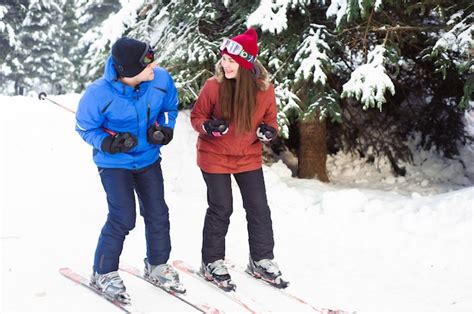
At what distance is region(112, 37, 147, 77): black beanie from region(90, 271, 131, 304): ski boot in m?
1.44

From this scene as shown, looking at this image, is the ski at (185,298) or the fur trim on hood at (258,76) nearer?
the ski at (185,298)

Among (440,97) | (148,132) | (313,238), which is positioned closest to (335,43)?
(313,238)

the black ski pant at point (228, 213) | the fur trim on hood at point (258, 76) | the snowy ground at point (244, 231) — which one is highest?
the fur trim on hood at point (258, 76)

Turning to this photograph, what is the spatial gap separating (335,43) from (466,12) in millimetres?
1574

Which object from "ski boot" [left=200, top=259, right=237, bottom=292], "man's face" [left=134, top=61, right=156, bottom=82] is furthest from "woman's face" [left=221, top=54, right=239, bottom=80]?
"ski boot" [left=200, top=259, right=237, bottom=292]

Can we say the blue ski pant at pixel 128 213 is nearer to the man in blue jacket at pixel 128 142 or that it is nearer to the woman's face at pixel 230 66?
the man in blue jacket at pixel 128 142

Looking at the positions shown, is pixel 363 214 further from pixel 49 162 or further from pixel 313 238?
→ pixel 49 162

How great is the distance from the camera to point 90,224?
19.6 feet

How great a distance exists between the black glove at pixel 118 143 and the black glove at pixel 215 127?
2.08 ft

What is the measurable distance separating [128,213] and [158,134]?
1.97 feet

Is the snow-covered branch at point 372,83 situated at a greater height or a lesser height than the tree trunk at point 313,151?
greater

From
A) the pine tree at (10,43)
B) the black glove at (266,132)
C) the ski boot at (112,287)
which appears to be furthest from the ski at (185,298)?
the pine tree at (10,43)

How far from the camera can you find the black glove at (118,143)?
3.52 m

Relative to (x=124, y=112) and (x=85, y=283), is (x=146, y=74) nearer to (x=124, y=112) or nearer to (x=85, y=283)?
(x=124, y=112)
